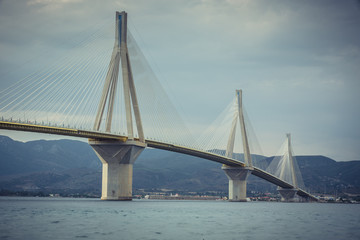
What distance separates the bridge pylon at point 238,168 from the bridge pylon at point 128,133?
34676mm

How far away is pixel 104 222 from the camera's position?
4012cm

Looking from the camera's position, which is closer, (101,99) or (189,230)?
(189,230)

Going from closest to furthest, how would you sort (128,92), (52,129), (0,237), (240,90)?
(0,237)
(52,129)
(128,92)
(240,90)

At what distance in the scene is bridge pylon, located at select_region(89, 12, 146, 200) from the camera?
65.2 metres

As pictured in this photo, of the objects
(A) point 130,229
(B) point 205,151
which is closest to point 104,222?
(A) point 130,229

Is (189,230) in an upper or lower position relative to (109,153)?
lower

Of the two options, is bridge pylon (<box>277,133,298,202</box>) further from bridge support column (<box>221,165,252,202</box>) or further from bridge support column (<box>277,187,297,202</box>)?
bridge support column (<box>221,165,252,202</box>)

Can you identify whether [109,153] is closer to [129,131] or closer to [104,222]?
[129,131]

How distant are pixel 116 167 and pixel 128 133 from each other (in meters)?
5.92

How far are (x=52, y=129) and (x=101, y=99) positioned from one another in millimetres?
7074

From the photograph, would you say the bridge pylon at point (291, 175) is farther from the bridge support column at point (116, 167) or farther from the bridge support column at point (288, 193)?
the bridge support column at point (116, 167)

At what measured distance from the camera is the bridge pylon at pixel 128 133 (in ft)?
214

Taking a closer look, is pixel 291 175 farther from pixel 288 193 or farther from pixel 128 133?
pixel 128 133

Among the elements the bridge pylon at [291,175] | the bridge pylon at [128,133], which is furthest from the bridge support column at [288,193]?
the bridge pylon at [128,133]
